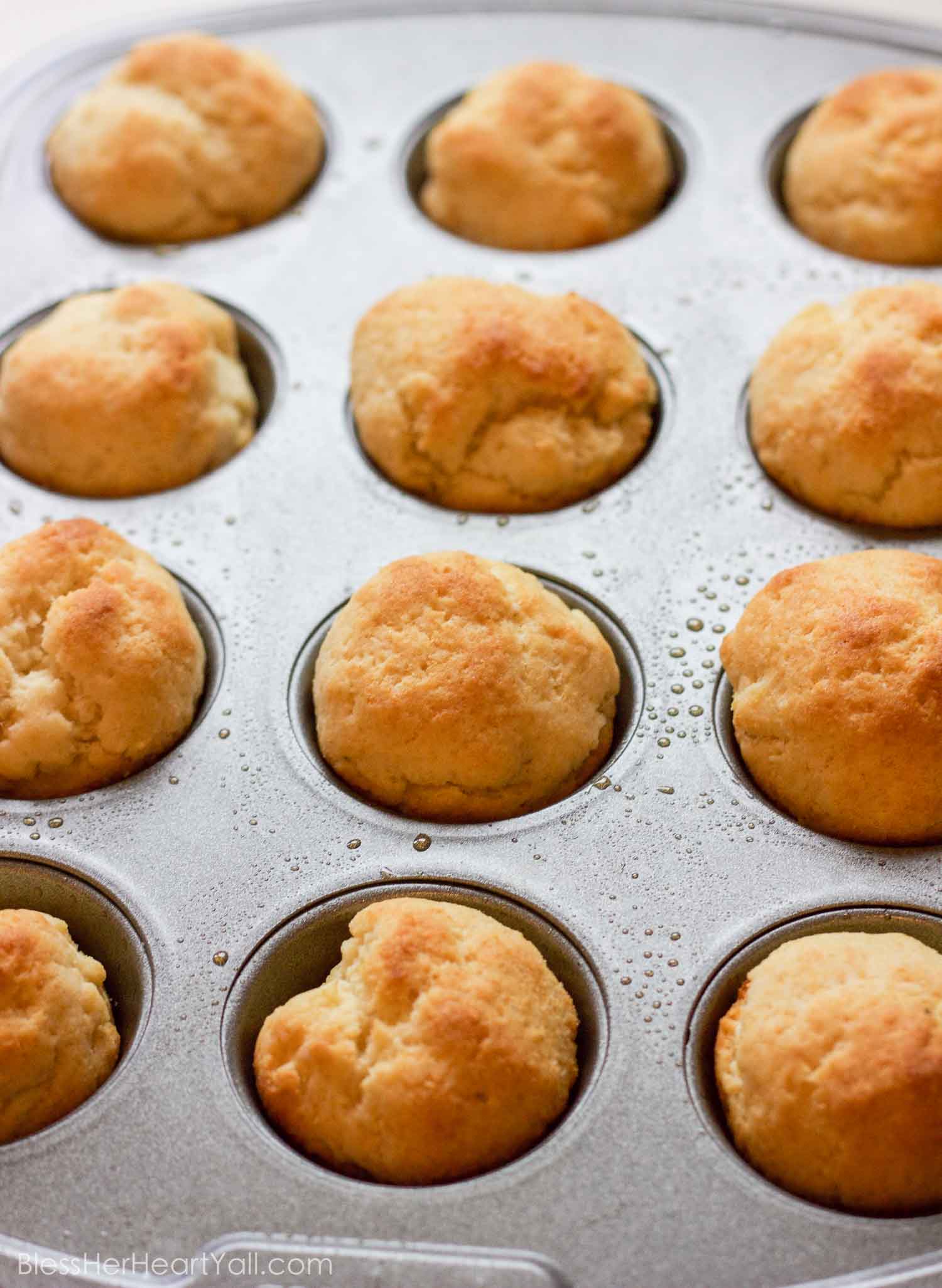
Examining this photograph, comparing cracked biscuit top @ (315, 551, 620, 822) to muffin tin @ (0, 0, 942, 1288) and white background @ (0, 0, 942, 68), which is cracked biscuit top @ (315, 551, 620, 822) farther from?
white background @ (0, 0, 942, 68)

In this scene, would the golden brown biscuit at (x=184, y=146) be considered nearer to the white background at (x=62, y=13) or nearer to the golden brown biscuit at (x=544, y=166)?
the golden brown biscuit at (x=544, y=166)

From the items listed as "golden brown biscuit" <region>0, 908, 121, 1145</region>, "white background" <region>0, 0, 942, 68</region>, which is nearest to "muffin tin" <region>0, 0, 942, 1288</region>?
"golden brown biscuit" <region>0, 908, 121, 1145</region>

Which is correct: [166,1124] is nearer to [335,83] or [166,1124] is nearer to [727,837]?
[727,837]

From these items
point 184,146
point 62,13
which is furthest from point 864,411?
point 62,13

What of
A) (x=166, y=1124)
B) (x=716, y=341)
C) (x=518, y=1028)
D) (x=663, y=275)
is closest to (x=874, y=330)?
(x=716, y=341)

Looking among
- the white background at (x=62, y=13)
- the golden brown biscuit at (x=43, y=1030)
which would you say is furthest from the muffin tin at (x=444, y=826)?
the white background at (x=62, y=13)

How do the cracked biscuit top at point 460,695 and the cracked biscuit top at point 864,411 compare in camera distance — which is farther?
Result: the cracked biscuit top at point 864,411
